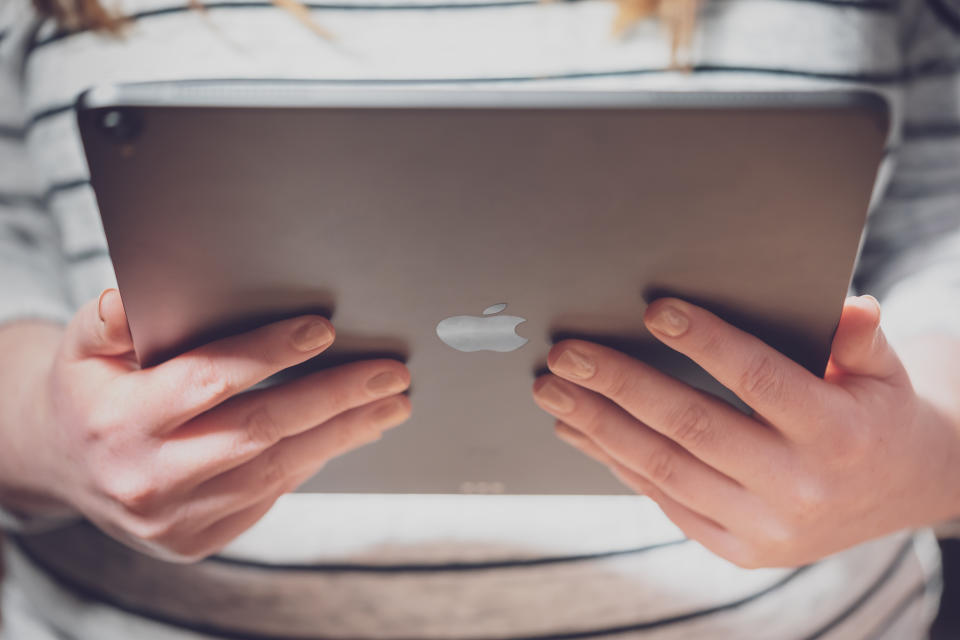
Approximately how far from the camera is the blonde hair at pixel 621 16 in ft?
2.19

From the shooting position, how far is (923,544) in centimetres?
79

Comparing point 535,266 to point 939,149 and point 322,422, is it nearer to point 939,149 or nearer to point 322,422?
point 322,422

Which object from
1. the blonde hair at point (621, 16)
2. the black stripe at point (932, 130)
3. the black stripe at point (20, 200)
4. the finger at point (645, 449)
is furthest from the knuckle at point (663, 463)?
the black stripe at point (20, 200)

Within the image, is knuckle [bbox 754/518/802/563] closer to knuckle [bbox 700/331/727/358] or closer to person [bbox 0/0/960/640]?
person [bbox 0/0/960/640]

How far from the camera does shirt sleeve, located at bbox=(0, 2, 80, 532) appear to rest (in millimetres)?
716

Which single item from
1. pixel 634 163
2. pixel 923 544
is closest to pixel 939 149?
pixel 923 544

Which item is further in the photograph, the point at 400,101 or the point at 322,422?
the point at 322,422

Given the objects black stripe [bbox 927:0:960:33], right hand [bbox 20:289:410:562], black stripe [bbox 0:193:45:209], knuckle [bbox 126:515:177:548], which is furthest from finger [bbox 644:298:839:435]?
black stripe [bbox 0:193:45:209]

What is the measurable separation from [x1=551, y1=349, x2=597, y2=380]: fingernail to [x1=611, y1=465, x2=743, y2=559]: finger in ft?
0.50

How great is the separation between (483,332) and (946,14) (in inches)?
26.7

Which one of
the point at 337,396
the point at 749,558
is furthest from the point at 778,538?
the point at 337,396

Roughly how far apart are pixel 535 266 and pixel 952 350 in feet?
1.57

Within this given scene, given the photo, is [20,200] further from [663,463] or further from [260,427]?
[663,463]

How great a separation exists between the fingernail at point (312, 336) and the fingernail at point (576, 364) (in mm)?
172
